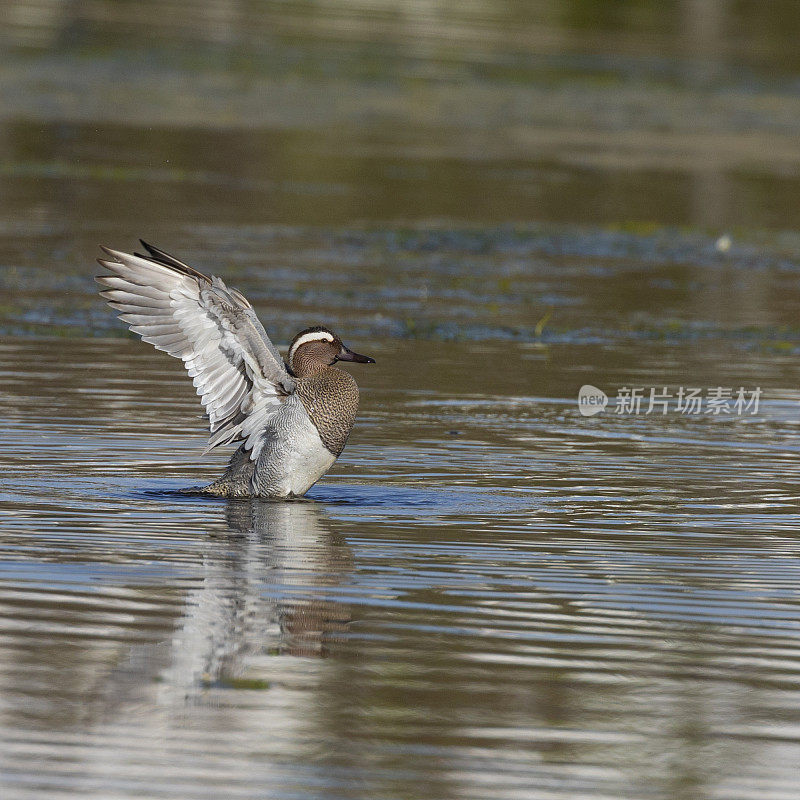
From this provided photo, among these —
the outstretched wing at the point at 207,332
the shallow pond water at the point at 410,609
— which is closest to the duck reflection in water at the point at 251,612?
the shallow pond water at the point at 410,609

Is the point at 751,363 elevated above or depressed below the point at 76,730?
below

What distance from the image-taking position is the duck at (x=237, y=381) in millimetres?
9352

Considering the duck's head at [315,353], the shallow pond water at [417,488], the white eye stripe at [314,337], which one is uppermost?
the white eye stripe at [314,337]

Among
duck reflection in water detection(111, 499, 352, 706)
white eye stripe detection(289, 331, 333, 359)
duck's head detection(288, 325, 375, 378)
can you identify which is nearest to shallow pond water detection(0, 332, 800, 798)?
duck reflection in water detection(111, 499, 352, 706)

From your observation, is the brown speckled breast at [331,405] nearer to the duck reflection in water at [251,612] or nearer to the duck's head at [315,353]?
the duck's head at [315,353]

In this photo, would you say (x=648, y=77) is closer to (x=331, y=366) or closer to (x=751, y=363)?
(x=751, y=363)

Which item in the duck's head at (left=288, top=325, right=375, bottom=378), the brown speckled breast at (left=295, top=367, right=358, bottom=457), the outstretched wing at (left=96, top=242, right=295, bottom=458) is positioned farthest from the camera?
the duck's head at (left=288, top=325, right=375, bottom=378)

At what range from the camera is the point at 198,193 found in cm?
2298

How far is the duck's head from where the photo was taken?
9.99m

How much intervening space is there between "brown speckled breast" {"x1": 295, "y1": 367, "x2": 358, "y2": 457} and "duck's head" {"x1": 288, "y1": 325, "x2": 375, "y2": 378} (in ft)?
0.61

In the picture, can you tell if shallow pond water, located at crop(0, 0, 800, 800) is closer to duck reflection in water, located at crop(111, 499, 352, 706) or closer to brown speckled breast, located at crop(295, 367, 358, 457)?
duck reflection in water, located at crop(111, 499, 352, 706)

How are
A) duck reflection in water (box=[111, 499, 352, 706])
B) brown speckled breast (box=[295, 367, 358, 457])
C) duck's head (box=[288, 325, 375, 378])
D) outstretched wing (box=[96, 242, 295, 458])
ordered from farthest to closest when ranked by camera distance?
duck's head (box=[288, 325, 375, 378]), brown speckled breast (box=[295, 367, 358, 457]), outstretched wing (box=[96, 242, 295, 458]), duck reflection in water (box=[111, 499, 352, 706])

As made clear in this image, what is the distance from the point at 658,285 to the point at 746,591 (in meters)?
11.0

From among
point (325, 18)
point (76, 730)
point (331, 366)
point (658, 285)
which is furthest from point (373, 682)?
point (325, 18)
